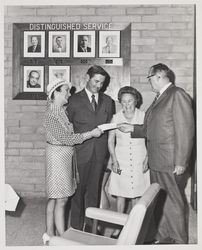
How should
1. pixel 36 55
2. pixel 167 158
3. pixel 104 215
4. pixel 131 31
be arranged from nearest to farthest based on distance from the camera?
pixel 104 215 → pixel 167 158 → pixel 36 55 → pixel 131 31

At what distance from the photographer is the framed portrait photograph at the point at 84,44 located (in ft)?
9.44

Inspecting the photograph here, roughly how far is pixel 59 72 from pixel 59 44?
261mm

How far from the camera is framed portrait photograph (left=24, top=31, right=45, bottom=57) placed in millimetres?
2834

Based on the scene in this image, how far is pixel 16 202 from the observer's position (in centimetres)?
292

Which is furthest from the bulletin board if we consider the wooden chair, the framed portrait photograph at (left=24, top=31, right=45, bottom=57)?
the wooden chair

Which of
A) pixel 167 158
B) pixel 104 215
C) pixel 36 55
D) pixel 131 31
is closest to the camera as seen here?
pixel 104 215

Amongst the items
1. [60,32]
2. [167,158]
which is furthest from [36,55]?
[167,158]

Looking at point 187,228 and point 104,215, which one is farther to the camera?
point 187,228

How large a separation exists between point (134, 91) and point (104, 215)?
50.3 inches

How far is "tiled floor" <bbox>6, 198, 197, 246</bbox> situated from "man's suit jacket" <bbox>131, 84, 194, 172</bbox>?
707 mm

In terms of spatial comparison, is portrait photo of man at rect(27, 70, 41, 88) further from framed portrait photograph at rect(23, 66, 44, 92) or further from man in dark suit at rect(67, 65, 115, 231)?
man in dark suit at rect(67, 65, 115, 231)

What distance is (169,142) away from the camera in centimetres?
264

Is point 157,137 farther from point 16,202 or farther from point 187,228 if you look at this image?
point 16,202

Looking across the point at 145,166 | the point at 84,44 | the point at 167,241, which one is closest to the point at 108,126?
the point at 145,166
